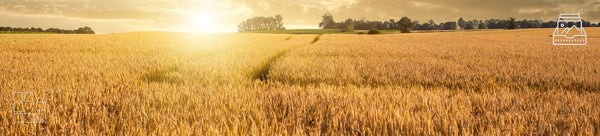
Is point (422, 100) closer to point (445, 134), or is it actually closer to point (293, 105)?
point (445, 134)

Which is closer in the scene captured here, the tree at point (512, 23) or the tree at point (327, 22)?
the tree at point (512, 23)

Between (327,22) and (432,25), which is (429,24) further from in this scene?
(327,22)

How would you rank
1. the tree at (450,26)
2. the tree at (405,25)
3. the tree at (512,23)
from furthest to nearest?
the tree at (450,26)
the tree at (512,23)
the tree at (405,25)

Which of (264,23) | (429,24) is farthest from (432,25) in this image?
(264,23)

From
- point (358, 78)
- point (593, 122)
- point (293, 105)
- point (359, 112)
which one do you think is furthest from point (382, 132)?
point (358, 78)

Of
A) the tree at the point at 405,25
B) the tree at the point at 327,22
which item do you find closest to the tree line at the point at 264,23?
the tree at the point at 327,22

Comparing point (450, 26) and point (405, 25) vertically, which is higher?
point (450, 26)

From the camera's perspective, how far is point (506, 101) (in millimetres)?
2424

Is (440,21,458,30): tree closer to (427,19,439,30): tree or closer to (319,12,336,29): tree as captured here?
(427,19,439,30): tree

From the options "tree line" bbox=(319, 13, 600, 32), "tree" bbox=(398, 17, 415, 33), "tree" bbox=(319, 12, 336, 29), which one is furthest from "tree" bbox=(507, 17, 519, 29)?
"tree" bbox=(319, 12, 336, 29)

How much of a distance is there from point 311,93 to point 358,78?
5.33 feet

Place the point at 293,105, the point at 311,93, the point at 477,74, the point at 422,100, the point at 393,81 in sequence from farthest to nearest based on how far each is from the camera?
the point at 477,74
the point at 393,81
the point at 311,93
the point at 422,100
the point at 293,105

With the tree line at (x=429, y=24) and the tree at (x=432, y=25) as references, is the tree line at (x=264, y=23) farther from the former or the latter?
the tree at (x=432, y=25)

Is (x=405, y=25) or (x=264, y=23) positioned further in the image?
(x=264, y=23)
